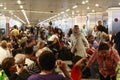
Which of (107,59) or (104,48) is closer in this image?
(104,48)

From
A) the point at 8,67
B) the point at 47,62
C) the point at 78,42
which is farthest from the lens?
the point at 78,42

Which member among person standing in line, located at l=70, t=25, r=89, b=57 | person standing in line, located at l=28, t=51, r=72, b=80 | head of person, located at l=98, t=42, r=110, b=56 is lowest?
person standing in line, located at l=70, t=25, r=89, b=57

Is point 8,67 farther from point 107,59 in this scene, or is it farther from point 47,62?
point 107,59

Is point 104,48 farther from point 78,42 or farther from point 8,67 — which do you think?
point 78,42

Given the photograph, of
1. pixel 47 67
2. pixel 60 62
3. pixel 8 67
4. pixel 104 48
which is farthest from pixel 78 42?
pixel 47 67

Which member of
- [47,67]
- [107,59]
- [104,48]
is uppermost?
[47,67]

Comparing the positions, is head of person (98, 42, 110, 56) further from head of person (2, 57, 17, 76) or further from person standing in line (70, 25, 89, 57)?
person standing in line (70, 25, 89, 57)

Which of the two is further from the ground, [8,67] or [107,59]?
[8,67]

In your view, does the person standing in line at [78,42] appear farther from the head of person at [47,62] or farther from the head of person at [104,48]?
the head of person at [47,62]

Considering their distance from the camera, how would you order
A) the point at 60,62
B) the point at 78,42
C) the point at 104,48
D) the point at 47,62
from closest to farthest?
the point at 47,62 < the point at 60,62 < the point at 104,48 < the point at 78,42

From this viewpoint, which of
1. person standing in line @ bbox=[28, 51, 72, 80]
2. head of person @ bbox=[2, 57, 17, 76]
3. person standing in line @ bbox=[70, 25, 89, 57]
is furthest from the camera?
person standing in line @ bbox=[70, 25, 89, 57]

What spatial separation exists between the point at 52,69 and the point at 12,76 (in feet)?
4.30

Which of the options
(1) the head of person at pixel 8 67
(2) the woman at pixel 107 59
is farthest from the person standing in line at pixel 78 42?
(1) the head of person at pixel 8 67

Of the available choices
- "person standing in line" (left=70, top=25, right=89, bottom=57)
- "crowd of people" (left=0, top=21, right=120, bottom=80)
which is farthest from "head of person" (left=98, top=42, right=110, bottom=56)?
"person standing in line" (left=70, top=25, right=89, bottom=57)
